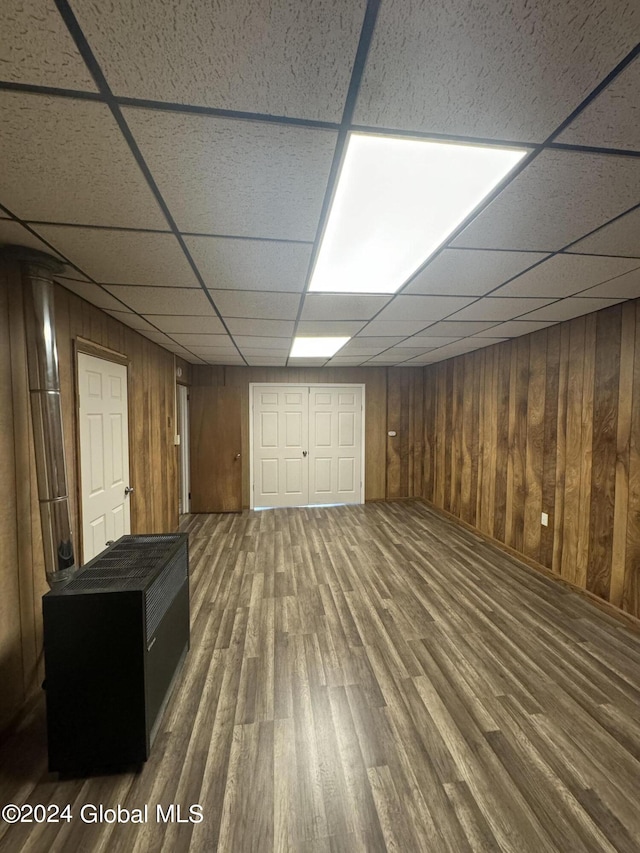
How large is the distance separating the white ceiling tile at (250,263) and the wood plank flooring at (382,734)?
2.29 m

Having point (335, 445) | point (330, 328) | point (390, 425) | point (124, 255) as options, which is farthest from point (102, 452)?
point (390, 425)

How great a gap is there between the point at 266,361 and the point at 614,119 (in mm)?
4403

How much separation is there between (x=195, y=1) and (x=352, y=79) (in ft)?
1.11

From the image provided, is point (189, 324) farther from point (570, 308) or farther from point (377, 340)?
point (570, 308)

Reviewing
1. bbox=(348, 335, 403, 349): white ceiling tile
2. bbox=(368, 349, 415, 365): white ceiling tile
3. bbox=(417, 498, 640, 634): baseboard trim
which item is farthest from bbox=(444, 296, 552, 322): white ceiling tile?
bbox=(417, 498, 640, 634): baseboard trim

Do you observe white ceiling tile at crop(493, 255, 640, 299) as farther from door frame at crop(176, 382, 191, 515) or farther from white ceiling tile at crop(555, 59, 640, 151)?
door frame at crop(176, 382, 191, 515)

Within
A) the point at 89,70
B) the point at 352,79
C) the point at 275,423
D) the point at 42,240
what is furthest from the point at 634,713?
the point at 275,423

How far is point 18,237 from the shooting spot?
4.89 ft

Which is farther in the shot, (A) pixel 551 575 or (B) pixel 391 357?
(B) pixel 391 357

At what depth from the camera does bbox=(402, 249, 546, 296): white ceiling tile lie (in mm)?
1654

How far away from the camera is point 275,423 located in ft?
18.8

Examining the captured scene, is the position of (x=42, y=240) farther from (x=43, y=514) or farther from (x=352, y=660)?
(x=352, y=660)

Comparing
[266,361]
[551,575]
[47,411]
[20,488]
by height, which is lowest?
[551,575]

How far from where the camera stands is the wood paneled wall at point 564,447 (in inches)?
101
